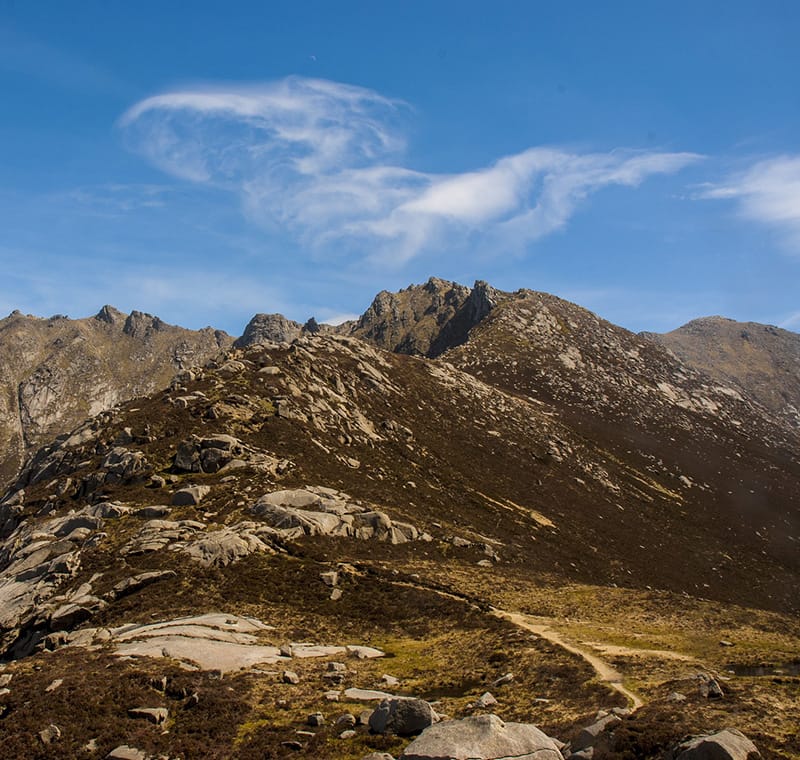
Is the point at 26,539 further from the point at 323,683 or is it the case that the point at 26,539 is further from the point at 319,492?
the point at 323,683

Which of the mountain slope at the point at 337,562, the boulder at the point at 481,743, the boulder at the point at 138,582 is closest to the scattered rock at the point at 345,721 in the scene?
the mountain slope at the point at 337,562

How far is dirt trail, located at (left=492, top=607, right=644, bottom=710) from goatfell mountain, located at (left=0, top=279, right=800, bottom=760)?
0.90 feet

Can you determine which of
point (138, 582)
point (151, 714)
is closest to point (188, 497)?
point (138, 582)

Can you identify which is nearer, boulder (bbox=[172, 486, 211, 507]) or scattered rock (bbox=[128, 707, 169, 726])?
scattered rock (bbox=[128, 707, 169, 726])

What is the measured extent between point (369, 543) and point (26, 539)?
3504 centimetres

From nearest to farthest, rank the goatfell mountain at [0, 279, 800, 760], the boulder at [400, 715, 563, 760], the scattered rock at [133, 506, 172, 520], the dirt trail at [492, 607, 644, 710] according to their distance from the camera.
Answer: the boulder at [400, 715, 563, 760] < the goatfell mountain at [0, 279, 800, 760] < the dirt trail at [492, 607, 644, 710] < the scattered rock at [133, 506, 172, 520]

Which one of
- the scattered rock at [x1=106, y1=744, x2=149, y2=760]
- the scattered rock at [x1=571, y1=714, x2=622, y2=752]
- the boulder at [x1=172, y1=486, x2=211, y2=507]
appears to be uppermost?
the boulder at [x1=172, y1=486, x2=211, y2=507]

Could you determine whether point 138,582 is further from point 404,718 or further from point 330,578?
point 404,718

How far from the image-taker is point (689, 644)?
46.0 metres

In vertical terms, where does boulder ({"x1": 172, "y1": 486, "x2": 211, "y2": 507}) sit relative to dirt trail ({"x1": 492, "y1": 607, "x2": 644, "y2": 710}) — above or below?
above

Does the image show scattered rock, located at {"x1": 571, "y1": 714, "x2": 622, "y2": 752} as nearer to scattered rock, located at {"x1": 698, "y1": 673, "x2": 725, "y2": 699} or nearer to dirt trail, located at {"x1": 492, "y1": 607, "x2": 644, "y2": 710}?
dirt trail, located at {"x1": 492, "y1": 607, "x2": 644, "y2": 710}

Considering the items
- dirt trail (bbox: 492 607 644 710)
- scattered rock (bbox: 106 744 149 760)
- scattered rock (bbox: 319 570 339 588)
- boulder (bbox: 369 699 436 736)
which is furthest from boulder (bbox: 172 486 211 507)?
boulder (bbox: 369 699 436 736)

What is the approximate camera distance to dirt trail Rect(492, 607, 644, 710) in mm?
31594

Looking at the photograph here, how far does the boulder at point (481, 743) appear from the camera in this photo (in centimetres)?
1988
